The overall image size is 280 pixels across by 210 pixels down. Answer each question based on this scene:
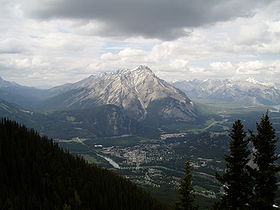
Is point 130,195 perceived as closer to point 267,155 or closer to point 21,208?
point 21,208

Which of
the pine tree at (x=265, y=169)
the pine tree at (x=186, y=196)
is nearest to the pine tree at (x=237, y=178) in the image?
the pine tree at (x=265, y=169)

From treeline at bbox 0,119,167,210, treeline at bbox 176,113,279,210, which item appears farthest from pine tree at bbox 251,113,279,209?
treeline at bbox 0,119,167,210

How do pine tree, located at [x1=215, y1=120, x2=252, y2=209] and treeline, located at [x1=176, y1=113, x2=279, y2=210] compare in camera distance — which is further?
pine tree, located at [x1=215, y1=120, x2=252, y2=209]

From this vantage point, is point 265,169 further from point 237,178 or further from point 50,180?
point 50,180

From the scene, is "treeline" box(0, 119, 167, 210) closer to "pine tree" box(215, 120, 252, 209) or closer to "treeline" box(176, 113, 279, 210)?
"pine tree" box(215, 120, 252, 209)

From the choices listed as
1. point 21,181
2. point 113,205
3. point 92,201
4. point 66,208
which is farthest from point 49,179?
point 66,208

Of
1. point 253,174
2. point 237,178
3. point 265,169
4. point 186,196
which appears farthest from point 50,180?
point 265,169

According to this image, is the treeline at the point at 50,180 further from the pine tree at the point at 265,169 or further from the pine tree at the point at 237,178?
the pine tree at the point at 265,169

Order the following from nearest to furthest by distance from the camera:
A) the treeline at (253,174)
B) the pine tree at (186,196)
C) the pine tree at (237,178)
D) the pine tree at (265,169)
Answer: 1. the pine tree at (265,169)
2. the treeline at (253,174)
3. the pine tree at (237,178)
4. the pine tree at (186,196)
